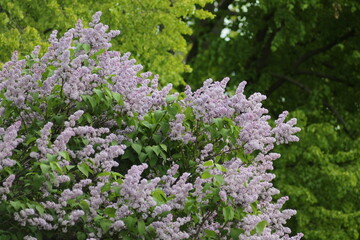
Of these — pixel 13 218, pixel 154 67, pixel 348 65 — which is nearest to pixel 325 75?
pixel 348 65

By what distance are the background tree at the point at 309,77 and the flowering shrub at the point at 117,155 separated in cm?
1093

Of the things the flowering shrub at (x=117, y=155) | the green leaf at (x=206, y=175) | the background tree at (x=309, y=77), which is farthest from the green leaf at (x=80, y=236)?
the background tree at (x=309, y=77)

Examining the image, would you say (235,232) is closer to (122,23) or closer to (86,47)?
(86,47)

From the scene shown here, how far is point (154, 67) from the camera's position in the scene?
15305mm

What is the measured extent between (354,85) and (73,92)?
53.2 ft

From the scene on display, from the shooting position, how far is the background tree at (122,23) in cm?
1294

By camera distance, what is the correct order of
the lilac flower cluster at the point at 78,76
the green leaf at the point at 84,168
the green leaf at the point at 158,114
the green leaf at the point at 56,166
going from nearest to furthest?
the green leaf at the point at 56,166, the green leaf at the point at 84,168, the lilac flower cluster at the point at 78,76, the green leaf at the point at 158,114

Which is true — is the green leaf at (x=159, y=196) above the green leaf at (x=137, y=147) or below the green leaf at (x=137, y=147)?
below

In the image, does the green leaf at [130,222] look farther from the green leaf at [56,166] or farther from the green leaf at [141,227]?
the green leaf at [56,166]

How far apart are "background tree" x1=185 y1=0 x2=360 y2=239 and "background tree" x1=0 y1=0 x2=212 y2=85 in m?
3.79

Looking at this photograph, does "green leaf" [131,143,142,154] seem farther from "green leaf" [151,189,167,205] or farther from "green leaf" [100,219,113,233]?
"green leaf" [100,219,113,233]

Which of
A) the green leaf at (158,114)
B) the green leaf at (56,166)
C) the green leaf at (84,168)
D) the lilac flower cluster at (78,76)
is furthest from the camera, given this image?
the green leaf at (158,114)

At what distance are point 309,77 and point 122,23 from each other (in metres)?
8.78

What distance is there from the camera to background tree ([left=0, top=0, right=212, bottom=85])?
1294 centimetres
